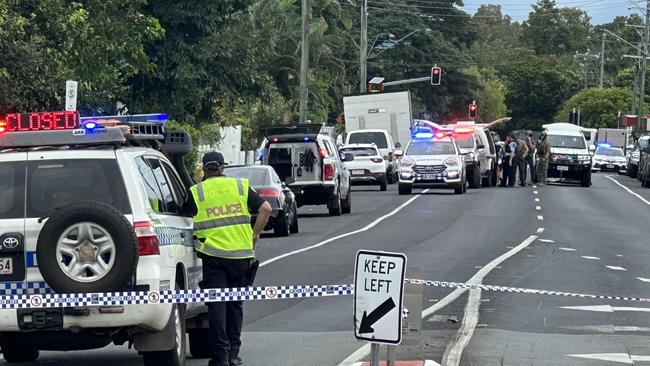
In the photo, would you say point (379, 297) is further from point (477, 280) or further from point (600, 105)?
point (600, 105)

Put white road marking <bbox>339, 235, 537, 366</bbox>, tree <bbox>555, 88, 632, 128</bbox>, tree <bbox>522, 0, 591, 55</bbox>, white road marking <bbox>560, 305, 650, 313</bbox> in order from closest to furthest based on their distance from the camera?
white road marking <bbox>339, 235, 537, 366</bbox> → white road marking <bbox>560, 305, 650, 313</bbox> → tree <bbox>555, 88, 632, 128</bbox> → tree <bbox>522, 0, 591, 55</bbox>

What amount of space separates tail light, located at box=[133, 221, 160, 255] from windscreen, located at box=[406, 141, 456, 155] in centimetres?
3233

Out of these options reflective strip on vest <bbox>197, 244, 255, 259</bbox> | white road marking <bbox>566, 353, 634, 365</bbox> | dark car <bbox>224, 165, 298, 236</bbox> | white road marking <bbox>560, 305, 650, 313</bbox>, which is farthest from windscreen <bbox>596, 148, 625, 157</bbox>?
reflective strip on vest <bbox>197, 244, 255, 259</bbox>

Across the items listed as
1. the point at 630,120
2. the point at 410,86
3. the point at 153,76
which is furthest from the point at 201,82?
the point at 630,120

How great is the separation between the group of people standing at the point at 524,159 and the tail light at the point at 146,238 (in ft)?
127

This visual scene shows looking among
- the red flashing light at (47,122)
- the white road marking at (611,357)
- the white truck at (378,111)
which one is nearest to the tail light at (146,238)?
the red flashing light at (47,122)

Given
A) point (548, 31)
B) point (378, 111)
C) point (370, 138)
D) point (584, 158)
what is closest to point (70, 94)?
point (370, 138)

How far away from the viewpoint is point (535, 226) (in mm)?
30047

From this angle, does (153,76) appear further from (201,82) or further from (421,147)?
(421,147)

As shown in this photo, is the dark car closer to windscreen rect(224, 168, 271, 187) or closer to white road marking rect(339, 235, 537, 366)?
windscreen rect(224, 168, 271, 187)

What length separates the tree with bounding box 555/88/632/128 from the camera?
123750mm

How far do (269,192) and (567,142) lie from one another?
2803cm

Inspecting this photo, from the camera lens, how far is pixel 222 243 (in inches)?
420

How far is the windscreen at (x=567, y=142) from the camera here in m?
51.3
